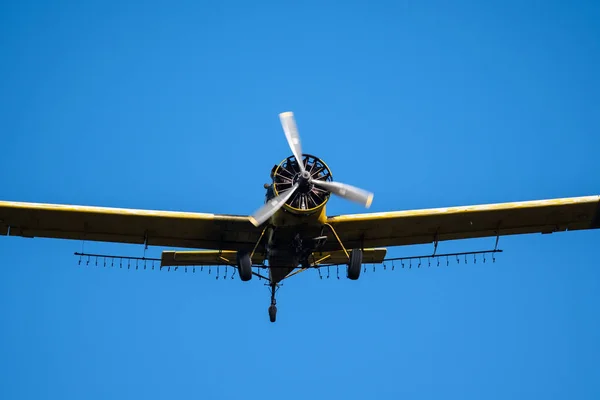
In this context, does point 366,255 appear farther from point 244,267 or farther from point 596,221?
point 596,221

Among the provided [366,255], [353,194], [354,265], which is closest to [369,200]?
[353,194]

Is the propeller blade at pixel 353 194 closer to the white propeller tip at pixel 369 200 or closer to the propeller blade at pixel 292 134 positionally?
the white propeller tip at pixel 369 200

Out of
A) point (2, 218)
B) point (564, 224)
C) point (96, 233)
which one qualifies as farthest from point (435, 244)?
point (2, 218)

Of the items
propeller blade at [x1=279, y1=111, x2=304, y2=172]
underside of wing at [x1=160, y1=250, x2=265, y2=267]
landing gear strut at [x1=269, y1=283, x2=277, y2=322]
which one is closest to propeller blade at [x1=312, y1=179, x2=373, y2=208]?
propeller blade at [x1=279, y1=111, x2=304, y2=172]

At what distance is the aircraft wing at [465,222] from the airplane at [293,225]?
0.03 meters

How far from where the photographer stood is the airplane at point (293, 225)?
101 feet

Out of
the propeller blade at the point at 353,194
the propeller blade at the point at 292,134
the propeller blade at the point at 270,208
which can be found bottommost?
the propeller blade at the point at 270,208

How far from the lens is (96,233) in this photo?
1309 inches

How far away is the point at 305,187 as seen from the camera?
3058cm

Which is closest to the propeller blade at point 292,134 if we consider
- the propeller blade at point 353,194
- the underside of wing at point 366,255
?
the propeller blade at point 353,194

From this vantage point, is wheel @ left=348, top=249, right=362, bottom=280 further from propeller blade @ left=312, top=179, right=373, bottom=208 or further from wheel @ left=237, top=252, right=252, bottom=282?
wheel @ left=237, top=252, right=252, bottom=282

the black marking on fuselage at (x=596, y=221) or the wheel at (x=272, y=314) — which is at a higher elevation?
the black marking on fuselage at (x=596, y=221)

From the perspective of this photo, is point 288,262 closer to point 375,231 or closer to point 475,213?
point 375,231

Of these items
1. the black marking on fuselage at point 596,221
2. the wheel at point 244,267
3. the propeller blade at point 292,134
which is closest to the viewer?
the propeller blade at point 292,134
